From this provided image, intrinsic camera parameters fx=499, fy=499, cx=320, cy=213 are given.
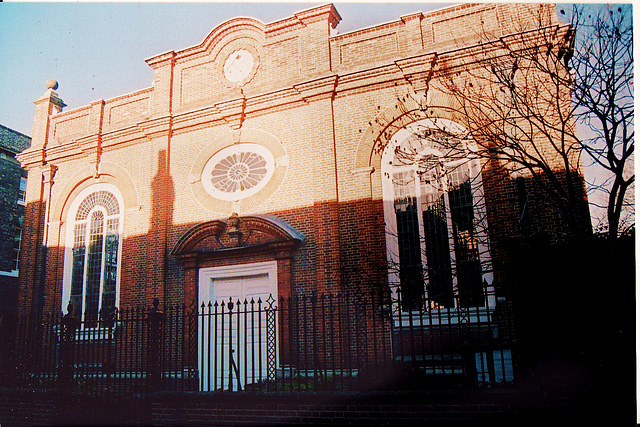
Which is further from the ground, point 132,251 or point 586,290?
point 132,251

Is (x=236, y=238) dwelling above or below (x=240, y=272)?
above

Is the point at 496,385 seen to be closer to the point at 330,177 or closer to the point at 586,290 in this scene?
the point at 586,290

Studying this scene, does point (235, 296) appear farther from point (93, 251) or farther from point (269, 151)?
point (93, 251)

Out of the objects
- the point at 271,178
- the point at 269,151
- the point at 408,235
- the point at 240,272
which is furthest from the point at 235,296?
the point at 408,235

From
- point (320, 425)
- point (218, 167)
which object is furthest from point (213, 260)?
point (320, 425)

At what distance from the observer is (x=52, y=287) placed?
1444 centimetres

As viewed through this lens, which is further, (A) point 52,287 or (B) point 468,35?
(A) point 52,287

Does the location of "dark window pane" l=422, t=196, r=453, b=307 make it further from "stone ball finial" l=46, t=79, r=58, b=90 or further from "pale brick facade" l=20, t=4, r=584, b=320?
"stone ball finial" l=46, t=79, r=58, b=90

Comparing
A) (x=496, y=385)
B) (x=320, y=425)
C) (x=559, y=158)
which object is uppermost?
(x=559, y=158)

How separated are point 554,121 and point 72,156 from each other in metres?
13.3

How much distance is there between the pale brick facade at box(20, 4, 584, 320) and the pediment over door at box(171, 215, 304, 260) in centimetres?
3

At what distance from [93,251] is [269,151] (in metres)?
6.07

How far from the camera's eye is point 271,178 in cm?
1238

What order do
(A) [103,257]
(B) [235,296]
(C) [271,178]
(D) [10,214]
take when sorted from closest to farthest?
1. (B) [235,296]
2. (C) [271,178]
3. (A) [103,257]
4. (D) [10,214]
